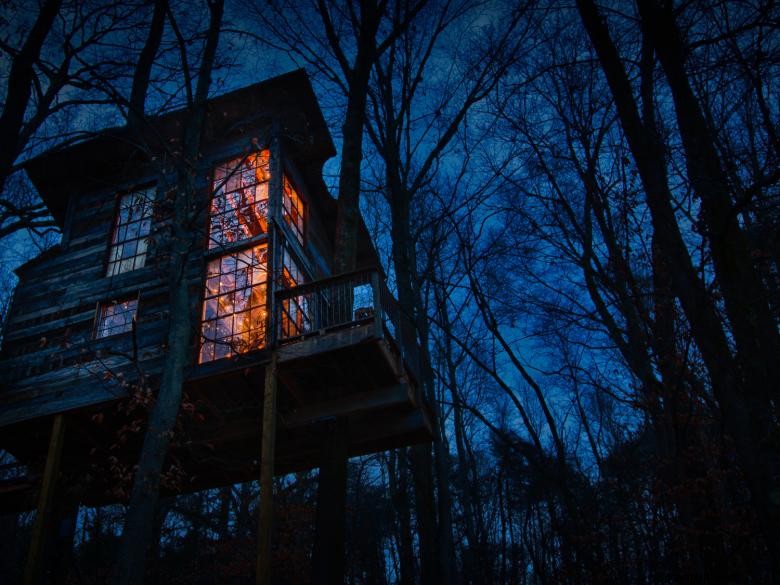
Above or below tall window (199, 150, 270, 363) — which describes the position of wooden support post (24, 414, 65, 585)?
below

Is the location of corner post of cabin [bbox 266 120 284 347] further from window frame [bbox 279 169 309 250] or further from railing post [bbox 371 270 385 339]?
railing post [bbox 371 270 385 339]

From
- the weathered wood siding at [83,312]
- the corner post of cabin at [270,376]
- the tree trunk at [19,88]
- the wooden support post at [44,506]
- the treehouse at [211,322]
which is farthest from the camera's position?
the weathered wood siding at [83,312]

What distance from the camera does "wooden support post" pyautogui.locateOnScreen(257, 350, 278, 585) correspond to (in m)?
7.13

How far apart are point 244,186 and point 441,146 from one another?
4076 millimetres

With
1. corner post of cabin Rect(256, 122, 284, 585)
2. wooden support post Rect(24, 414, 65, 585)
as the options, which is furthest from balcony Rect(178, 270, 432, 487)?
wooden support post Rect(24, 414, 65, 585)

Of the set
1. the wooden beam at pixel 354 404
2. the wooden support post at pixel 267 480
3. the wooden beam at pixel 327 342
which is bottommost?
the wooden support post at pixel 267 480

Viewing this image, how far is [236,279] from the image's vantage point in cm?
1059

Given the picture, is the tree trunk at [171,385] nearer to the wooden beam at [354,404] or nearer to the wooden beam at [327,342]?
the wooden beam at [327,342]

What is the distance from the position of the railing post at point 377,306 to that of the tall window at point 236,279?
1943 millimetres

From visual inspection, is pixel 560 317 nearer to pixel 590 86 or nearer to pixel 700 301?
pixel 590 86

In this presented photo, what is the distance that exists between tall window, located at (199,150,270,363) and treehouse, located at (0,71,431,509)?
1.5 inches

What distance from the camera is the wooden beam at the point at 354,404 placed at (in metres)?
9.10

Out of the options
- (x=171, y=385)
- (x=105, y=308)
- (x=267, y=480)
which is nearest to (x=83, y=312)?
(x=105, y=308)

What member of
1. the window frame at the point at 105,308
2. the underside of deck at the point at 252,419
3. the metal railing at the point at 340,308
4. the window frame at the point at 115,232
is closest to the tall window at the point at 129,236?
the window frame at the point at 115,232
